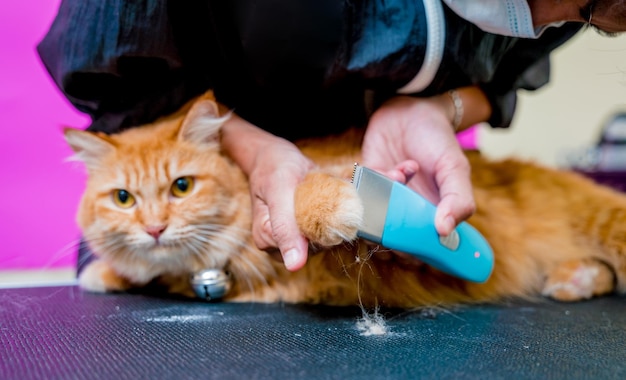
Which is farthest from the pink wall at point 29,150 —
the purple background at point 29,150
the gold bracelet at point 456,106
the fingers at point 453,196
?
the fingers at point 453,196

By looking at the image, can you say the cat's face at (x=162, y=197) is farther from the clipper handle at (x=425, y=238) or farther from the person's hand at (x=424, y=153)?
the clipper handle at (x=425, y=238)

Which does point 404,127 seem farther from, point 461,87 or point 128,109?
point 128,109

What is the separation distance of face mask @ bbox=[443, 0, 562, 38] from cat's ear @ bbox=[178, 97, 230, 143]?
0.50 metres

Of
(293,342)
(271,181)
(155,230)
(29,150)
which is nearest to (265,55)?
(271,181)

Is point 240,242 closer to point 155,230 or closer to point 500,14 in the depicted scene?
point 155,230

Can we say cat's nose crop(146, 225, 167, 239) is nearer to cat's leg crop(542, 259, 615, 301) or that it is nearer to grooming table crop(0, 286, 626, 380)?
grooming table crop(0, 286, 626, 380)

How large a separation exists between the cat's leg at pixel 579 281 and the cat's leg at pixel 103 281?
3.23ft

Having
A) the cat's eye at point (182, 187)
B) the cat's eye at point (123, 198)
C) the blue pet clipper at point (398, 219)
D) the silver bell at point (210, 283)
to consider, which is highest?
the blue pet clipper at point (398, 219)

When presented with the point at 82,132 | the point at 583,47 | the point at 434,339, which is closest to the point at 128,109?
the point at 82,132

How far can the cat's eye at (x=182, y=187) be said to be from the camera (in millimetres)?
1167

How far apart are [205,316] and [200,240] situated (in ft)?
0.70

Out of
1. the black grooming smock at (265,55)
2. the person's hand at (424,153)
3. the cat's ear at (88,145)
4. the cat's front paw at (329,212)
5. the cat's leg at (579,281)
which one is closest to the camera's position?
the cat's front paw at (329,212)

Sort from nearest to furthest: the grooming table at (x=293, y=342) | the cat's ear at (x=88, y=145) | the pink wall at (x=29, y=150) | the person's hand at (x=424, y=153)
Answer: the grooming table at (x=293, y=342) < the person's hand at (x=424, y=153) < the cat's ear at (x=88, y=145) < the pink wall at (x=29, y=150)

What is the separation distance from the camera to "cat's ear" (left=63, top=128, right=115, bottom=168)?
1.16 meters
